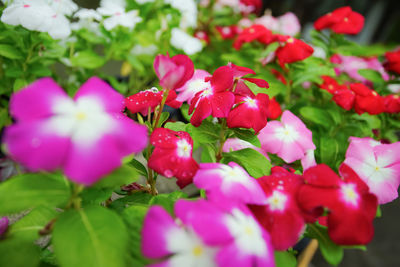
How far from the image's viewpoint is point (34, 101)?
260 millimetres

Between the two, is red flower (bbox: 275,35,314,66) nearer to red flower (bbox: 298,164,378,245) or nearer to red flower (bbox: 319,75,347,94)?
red flower (bbox: 319,75,347,94)

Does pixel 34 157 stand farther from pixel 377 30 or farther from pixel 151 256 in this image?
pixel 377 30

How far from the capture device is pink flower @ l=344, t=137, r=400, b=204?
458 millimetres

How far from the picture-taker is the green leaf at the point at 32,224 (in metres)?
0.33

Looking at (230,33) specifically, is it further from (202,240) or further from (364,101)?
(202,240)

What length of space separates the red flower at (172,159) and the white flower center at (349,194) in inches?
7.9

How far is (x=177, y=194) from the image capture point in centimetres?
46

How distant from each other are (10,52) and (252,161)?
0.65 m

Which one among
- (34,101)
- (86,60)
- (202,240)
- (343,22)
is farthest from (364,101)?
(86,60)

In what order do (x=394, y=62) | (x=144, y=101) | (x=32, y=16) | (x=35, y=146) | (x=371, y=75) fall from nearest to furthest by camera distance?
(x=35, y=146) → (x=144, y=101) → (x=32, y=16) → (x=394, y=62) → (x=371, y=75)

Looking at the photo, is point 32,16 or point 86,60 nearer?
point 32,16

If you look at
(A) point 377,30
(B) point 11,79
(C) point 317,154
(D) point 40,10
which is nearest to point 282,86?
(C) point 317,154

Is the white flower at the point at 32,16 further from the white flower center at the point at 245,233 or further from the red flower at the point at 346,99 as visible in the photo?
the red flower at the point at 346,99

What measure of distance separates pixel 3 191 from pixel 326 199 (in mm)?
382
